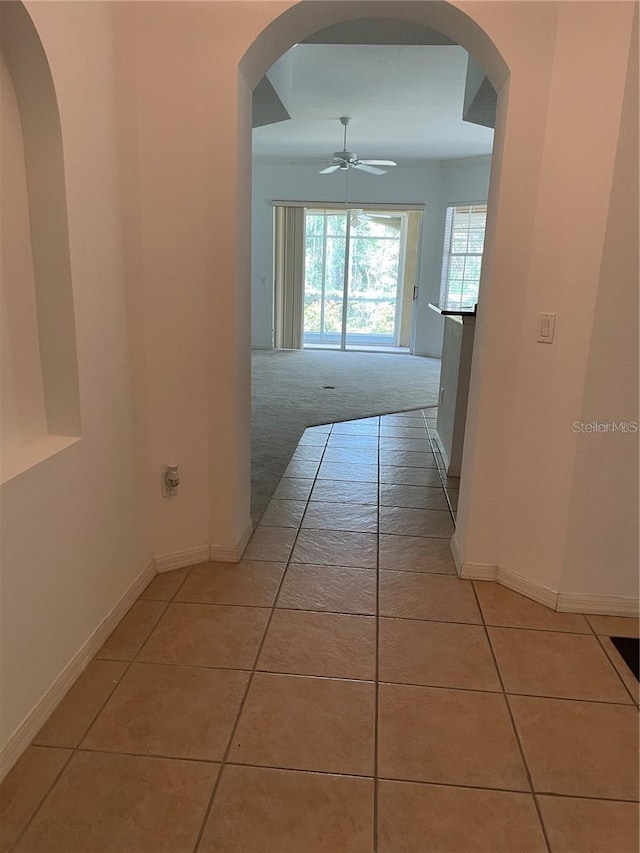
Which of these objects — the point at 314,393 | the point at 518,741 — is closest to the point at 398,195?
the point at 314,393

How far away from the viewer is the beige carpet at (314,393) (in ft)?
13.5

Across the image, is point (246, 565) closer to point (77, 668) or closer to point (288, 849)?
point (77, 668)

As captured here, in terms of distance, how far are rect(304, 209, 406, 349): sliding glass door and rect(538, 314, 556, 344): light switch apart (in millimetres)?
6807

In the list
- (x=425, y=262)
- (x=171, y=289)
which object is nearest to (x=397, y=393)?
(x=425, y=262)

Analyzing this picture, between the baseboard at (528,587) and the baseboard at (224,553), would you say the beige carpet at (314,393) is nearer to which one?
the baseboard at (224,553)

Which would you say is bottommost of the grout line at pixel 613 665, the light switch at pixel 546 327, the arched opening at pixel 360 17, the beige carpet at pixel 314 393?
the grout line at pixel 613 665

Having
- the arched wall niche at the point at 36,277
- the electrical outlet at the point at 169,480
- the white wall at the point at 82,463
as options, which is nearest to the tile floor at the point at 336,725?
the white wall at the point at 82,463

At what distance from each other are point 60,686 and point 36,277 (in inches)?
47.5

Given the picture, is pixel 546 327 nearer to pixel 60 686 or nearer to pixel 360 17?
pixel 360 17

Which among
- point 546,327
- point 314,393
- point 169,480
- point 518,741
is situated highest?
point 546,327

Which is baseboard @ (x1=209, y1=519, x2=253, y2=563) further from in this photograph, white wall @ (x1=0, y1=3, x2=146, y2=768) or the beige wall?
white wall @ (x1=0, y1=3, x2=146, y2=768)

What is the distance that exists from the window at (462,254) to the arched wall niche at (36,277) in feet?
22.4

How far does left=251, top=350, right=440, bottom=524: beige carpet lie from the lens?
411 cm

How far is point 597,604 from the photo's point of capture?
2285mm
